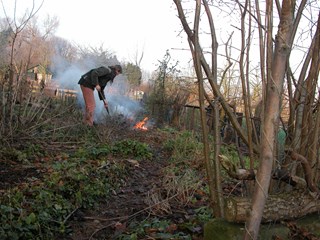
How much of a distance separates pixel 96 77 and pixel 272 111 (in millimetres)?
7741

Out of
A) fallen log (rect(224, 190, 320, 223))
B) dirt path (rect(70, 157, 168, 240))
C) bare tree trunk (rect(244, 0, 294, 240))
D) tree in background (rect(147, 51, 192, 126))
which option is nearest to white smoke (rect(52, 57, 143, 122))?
tree in background (rect(147, 51, 192, 126))

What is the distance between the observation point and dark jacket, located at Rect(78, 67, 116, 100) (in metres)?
9.23

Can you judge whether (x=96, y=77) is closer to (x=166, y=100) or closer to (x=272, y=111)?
(x=166, y=100)

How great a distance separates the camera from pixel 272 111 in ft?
6.24

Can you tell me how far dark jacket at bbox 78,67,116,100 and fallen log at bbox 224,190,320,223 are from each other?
284 inches

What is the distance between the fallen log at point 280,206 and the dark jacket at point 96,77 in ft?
23.7

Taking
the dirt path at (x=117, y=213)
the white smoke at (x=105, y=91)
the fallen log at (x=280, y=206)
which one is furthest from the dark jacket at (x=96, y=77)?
the fallen log at (x=280, y=206)

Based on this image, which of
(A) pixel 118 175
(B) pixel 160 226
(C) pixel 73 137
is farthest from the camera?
(C) pixel 73 137

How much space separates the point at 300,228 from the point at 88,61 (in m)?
34.0

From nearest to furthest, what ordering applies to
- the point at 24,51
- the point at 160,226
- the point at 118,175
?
the point at 160,226 < the point at 118,175 < the point at 24,51

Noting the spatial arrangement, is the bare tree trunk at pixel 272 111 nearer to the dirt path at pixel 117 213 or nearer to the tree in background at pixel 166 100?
the dirt path at pixel 117 213

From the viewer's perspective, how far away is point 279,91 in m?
1.88

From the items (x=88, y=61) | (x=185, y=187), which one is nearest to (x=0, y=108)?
(x=185, y=187)

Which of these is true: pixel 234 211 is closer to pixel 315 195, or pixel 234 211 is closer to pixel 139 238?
pixel 315 195
